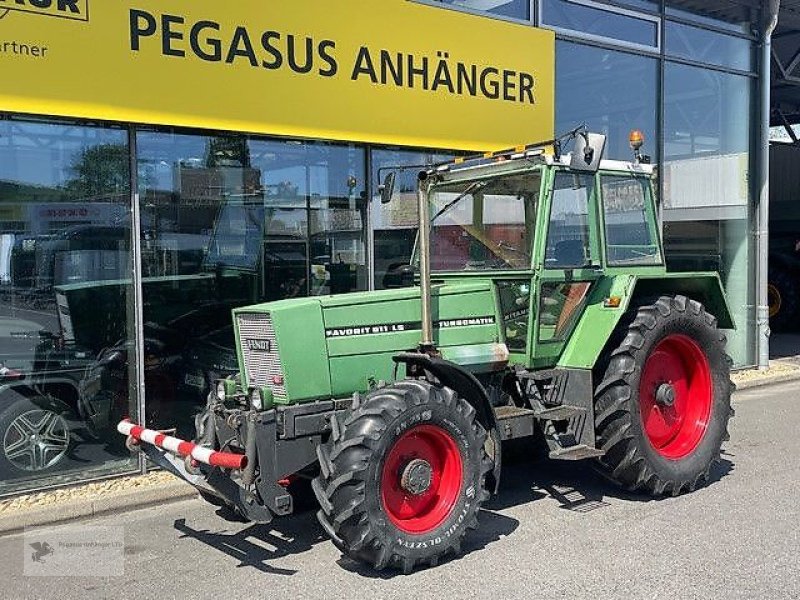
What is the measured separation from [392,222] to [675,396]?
307 cm

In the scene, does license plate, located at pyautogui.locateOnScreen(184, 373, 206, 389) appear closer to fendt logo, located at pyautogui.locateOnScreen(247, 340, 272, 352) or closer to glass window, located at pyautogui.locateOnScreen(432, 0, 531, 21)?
fendt logo, located at pyautogui.locateOnScreen(247, 340, 272, 352)

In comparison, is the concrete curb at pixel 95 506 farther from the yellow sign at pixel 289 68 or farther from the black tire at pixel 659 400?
the black tire at pixel 659 400

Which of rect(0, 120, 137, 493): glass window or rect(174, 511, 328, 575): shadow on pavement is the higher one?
rect(0, 120, 137, 493): glass window

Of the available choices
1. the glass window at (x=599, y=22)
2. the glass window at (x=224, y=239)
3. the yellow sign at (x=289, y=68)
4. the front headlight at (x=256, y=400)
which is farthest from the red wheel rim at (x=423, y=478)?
the glass window at (x=599, y=22)

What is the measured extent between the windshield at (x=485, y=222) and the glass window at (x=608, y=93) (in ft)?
11.7

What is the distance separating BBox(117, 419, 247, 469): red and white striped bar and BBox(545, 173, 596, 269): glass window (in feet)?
7.63

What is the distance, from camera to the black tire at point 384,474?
4.25m

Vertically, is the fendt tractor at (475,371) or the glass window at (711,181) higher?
the glass window at (711,181)

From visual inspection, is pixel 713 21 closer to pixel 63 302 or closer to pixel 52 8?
pixel 52 8

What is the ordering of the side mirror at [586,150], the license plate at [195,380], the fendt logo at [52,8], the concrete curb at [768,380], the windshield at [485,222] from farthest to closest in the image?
the concrete curb at [768,380], the license plate at [195,380], the fendt logo at [52,8], the windshield at [485,222], the side mirror at [586,150]

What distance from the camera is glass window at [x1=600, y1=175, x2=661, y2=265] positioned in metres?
5.81

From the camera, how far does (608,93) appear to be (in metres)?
9.49

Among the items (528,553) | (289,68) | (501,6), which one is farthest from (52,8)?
(528,553)

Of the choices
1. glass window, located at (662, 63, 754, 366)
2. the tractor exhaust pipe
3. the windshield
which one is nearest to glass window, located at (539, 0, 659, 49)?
glass window, located at (662, 63, 754, 366)
